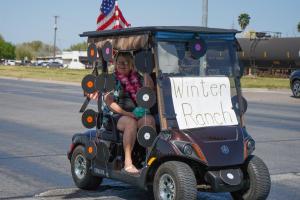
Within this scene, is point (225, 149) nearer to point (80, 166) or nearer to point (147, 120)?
point (147, 120)

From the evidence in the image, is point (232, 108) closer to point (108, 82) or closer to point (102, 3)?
point (108, 82)

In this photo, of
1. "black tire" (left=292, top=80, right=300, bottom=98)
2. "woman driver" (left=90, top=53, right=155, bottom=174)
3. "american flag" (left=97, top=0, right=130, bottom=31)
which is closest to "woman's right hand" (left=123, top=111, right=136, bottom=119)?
"woman driver" (left=90, top=53, right=155, bottom=174)

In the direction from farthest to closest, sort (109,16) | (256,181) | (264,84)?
(264,84), (109,16), (256,181)

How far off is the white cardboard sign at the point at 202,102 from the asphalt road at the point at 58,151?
1.05 meters

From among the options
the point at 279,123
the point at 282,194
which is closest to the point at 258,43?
the point at 279,123

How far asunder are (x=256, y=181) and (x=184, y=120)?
950 millimetres

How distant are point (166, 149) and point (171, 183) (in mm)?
335

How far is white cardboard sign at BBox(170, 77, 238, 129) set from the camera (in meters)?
6.35

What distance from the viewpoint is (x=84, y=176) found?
24.0ft

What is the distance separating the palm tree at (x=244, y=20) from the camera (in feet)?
362

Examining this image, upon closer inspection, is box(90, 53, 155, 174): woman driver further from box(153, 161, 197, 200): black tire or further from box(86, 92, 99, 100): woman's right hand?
box(153, 161, 197, 200): black tire

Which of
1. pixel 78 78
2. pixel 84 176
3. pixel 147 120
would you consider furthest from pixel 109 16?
pixel 78 78

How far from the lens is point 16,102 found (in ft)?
72.9

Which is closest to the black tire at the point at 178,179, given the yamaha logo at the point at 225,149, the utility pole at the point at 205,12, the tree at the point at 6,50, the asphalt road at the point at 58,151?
the yamaha logo at the point at 225,149
